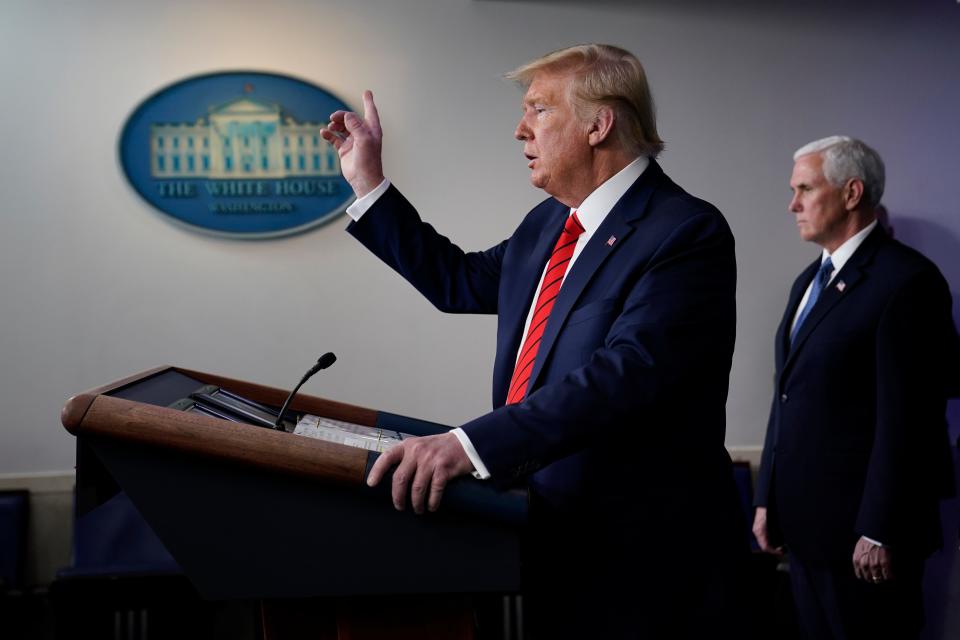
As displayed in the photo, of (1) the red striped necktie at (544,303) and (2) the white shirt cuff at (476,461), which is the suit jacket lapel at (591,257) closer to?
(1) the red striped necktie at (544,303)

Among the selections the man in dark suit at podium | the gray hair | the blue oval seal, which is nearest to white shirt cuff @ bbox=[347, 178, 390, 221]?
the man in dark suit at podium

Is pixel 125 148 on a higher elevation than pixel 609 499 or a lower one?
→ higher

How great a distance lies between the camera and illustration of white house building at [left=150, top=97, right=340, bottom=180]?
3.57 meters

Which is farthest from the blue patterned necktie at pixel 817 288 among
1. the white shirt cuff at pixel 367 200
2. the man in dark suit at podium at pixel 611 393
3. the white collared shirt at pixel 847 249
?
the white shirt cuff at pixel 367 200

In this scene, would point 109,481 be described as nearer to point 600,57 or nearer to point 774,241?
point 600,57

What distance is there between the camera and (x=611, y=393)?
1.25m

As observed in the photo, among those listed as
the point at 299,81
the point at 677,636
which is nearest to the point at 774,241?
the point at 299,81

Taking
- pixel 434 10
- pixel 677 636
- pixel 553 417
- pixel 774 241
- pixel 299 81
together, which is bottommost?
pixel 677 636

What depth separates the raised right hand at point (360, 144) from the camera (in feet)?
5.55

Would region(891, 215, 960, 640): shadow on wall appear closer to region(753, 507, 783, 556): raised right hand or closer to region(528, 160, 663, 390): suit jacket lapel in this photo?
region(753, 507, 783, 556): raised right hand

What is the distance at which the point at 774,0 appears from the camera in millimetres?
3887

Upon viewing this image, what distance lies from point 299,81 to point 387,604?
2.84 metres

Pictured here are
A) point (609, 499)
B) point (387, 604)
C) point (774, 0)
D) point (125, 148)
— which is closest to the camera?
point (387, 604)

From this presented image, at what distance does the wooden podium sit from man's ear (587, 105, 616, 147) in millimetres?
735
